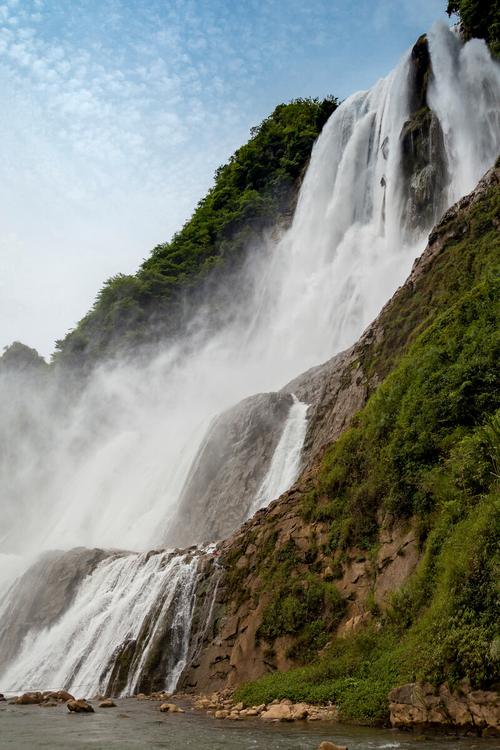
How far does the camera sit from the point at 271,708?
10.5 m

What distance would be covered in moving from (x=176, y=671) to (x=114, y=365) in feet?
147

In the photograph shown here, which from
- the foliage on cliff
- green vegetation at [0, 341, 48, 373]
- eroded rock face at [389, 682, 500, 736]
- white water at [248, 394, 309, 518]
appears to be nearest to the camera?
eroded rock face at [389, 682, 500, 736]

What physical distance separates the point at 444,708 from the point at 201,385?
4330 cm

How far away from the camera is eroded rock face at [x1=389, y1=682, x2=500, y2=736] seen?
7465 mm

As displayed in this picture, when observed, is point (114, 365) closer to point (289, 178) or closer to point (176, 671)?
point (289, 178)

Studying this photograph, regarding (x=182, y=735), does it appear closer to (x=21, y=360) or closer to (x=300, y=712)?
(x=300, y=712)

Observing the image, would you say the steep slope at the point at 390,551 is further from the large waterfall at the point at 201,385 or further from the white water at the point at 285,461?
the white water at the point at 285,461

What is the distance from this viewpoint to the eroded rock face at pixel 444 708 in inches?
294

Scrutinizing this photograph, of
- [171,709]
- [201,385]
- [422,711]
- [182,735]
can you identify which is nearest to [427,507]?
[422,711]

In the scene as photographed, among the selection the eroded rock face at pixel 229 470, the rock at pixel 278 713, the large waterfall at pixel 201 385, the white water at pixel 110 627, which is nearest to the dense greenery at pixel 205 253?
the large waterfall at pixel 201 385

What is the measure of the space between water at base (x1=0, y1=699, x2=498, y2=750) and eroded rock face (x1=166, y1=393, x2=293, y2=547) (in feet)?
49.9

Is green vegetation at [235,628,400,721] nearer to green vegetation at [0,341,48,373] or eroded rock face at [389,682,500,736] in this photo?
eroded rock face at [389,682,500,736]

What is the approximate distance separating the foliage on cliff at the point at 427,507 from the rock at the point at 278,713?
0.52m

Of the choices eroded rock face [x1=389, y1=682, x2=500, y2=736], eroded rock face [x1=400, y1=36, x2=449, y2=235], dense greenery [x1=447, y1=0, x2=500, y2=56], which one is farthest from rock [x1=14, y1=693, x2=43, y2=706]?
dense greenery [x1=447, y1=0, x2=500, y2=56]
